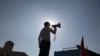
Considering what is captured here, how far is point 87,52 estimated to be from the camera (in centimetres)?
1084

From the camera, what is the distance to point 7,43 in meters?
60.3

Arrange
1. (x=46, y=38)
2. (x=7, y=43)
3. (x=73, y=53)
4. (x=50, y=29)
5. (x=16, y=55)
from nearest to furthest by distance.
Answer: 1. (x=46, y=38)
2. (x=50, y=29)
3. (x=7, y=43)
4. (x=16, y=55)
5. (x=73, y=53)

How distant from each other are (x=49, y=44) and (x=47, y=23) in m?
1.23

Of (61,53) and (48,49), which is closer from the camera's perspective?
(48,49)

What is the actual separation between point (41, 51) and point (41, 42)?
47 centimetres

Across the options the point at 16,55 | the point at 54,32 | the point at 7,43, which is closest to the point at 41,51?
the point at 54,32

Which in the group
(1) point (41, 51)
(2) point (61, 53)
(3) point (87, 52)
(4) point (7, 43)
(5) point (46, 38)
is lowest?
(2) point (61, 53)

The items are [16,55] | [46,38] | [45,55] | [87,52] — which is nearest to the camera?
[45,55]

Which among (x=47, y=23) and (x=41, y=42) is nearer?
(x=41, y=42)

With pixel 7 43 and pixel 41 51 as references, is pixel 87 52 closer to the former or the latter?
pixel 41 51

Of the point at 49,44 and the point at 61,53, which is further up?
the point at 49,44

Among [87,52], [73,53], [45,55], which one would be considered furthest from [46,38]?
[73,53]

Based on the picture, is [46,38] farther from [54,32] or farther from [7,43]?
[7,43]

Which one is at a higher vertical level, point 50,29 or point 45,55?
point 50,29
